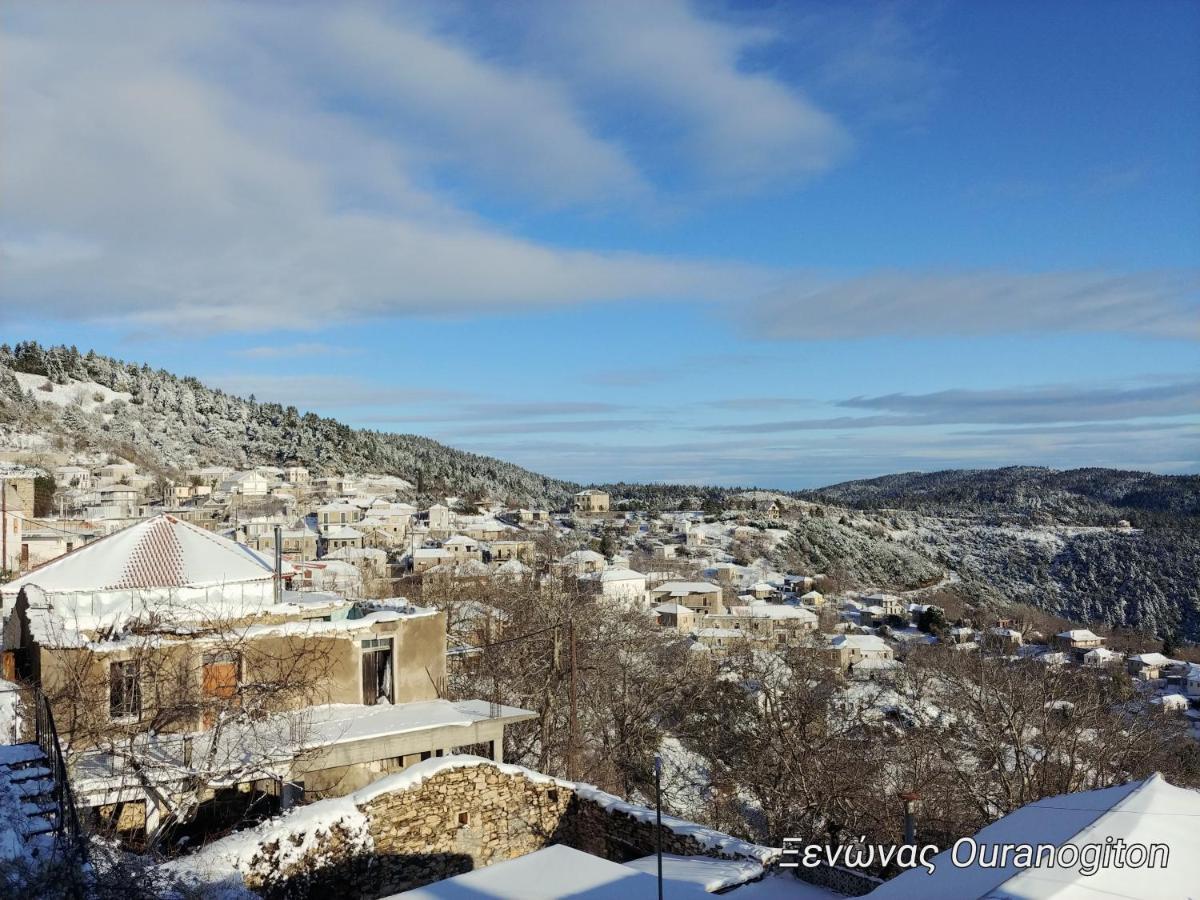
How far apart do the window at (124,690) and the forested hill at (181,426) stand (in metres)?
63.7

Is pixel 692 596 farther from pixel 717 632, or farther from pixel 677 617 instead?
pixel 717 632

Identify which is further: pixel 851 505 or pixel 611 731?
pixel 851 505

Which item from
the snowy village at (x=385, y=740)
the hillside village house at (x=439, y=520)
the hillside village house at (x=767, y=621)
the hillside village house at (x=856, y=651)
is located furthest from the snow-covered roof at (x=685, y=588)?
the snowy village at (x=385, y=740)

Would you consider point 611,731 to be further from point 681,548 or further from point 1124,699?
point 681,548

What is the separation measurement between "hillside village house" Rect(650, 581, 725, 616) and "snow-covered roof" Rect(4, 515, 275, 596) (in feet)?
135

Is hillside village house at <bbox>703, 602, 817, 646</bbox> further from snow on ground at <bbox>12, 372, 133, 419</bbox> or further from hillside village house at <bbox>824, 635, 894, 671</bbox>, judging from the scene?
snow on ground at <bbox>12, 372, 133, 419</bbox>

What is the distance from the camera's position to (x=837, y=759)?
1648 centimetres

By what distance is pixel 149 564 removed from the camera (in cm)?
1283

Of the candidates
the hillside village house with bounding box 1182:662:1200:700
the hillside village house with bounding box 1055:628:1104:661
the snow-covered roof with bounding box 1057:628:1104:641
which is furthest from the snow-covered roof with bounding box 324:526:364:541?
the hillside village house with bounding box 1182:662:1200:700

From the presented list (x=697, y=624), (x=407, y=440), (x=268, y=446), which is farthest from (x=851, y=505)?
(x=697, y=624)

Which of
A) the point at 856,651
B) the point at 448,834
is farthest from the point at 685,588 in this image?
the point at 448,834

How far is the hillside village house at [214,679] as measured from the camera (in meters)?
10.2

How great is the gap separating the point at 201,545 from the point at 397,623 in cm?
335

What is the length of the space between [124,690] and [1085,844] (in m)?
10.9
